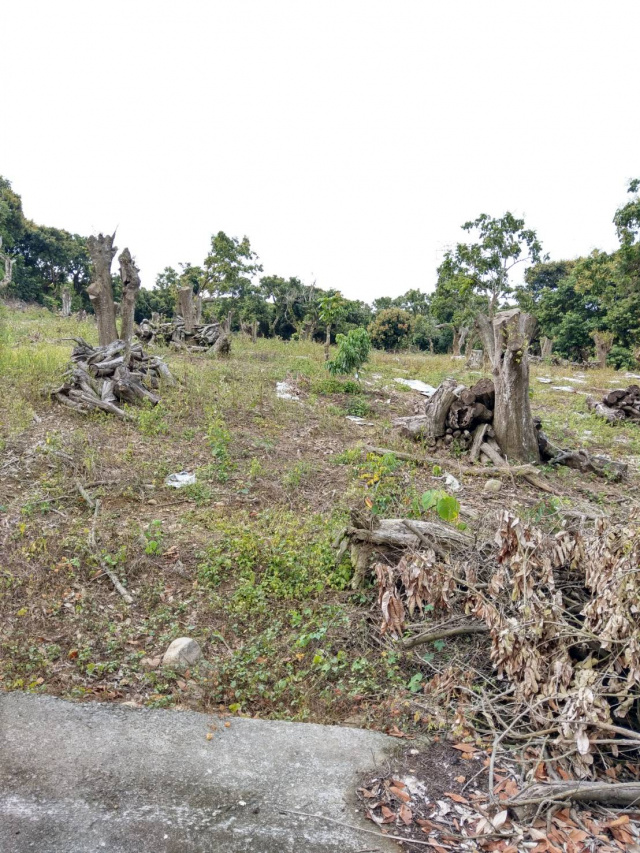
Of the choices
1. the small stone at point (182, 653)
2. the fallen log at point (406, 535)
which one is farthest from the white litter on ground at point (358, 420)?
the small stone at point (182, 653)

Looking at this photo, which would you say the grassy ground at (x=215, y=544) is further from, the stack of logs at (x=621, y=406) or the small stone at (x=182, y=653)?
the stack of logs at (x=621, y=406)

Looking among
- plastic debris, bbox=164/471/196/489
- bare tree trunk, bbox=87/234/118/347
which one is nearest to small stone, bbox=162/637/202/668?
plastic debris, bbox=164/471/196/489

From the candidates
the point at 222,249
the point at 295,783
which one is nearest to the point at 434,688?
the point at 295,783

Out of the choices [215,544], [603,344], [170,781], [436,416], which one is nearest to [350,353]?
[436,416]

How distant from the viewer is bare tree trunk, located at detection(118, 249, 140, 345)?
33.6 ft

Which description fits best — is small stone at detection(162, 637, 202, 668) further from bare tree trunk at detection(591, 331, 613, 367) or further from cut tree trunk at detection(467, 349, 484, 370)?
bare tree trunk at detection(591, 331, 613, 367)

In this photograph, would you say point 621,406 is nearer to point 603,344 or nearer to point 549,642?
point 549,642

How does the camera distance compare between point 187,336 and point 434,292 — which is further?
point 434,292

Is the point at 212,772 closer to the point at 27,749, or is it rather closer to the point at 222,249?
the point at 27,749

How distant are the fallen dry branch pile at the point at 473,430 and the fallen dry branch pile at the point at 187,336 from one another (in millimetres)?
7695

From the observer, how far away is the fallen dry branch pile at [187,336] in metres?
13.3

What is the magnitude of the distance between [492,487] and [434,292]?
629 inches

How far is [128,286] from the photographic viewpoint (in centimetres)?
1088

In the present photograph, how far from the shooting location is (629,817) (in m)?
1.84
